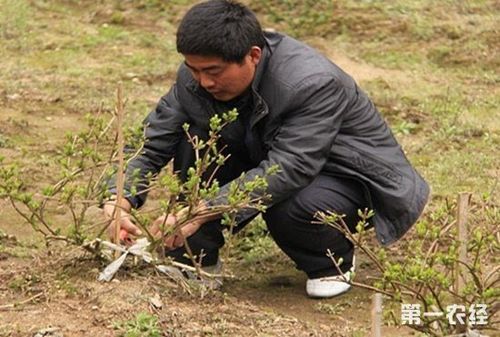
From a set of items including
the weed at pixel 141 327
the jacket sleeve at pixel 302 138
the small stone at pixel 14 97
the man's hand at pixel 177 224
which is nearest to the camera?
the weed at pixel 141 327

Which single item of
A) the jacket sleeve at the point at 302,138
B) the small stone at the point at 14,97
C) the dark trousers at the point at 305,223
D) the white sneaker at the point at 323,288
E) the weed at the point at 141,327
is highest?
the jacket sleeve at the point at 302,138

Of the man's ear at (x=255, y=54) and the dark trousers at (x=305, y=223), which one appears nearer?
the man's ear at (x=255, y=54)

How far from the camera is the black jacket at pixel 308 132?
13.0ft

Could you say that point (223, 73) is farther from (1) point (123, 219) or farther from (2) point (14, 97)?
(2) point (14, 97)

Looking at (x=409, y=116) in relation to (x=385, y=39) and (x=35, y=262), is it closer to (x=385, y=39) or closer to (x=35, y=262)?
(x=385, y=39)

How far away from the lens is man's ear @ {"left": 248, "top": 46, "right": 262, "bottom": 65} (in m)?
3.89

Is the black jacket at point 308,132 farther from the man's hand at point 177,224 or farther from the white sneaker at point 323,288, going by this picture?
the white sneaker at point 323,288

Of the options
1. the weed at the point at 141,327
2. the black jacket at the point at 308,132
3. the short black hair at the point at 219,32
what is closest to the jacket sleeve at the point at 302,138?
the black jacket at the point at 308,132

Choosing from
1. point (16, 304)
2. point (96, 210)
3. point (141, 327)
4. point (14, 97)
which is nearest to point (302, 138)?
point (141, 327)

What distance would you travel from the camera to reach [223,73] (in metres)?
3.85

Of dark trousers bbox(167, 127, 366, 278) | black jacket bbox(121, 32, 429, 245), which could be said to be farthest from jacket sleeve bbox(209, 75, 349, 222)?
dark trousers bbox(167, 127, 366, 278)

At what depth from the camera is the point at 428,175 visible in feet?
19.1

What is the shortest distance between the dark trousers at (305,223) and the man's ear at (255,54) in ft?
1.63

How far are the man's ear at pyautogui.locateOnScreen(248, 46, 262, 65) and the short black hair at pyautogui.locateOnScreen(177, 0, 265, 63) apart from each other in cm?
2
